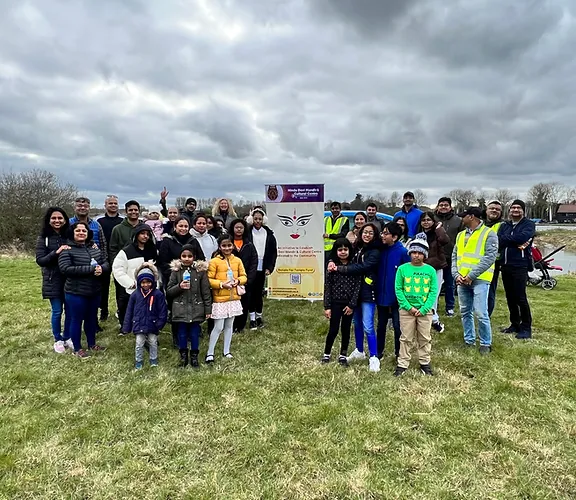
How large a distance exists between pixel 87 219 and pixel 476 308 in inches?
217

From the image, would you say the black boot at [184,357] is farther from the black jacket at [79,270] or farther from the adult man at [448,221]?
the adult man at [448,221]

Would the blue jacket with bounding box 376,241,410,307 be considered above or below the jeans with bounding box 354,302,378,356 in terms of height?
above

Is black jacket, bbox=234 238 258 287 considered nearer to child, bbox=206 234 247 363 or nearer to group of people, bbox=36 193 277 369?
group of people, bbox=36 193 277 369

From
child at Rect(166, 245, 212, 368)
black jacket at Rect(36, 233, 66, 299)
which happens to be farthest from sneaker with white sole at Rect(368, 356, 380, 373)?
black jacket at Rect(36, 233, 66, 299)

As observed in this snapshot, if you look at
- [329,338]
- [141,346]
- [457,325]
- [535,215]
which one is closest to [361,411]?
[329,338]

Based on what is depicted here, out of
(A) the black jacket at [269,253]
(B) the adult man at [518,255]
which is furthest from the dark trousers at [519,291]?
(A) the black jacket at [269,253]

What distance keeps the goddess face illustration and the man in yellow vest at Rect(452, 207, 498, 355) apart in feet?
10.6

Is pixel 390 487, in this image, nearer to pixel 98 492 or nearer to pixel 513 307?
pixel 98 492

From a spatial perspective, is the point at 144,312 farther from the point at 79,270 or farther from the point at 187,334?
the point at 79,270

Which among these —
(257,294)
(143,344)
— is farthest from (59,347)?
(257,294)

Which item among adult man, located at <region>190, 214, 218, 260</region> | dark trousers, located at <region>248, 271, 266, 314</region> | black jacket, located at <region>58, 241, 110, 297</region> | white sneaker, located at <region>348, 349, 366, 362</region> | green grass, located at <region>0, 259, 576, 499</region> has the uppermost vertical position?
adult man, located at <region>190, 214, 218, 260</region>

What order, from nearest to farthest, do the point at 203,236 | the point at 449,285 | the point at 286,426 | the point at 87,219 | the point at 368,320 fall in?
the point at 286,426
the point at 368,320
the point at 203,236
the point at 87,219
the point at 449,285

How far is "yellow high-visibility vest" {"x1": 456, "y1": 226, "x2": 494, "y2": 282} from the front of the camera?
4719 millimetres

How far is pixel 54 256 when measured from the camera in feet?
15.2
